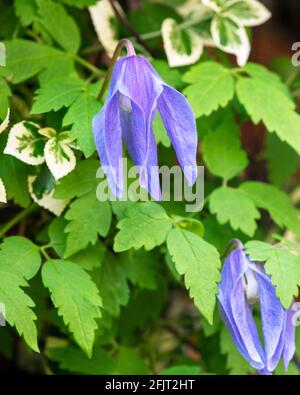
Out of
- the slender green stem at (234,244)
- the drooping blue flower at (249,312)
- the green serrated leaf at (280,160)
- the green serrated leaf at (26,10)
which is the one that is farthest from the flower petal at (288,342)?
the green serrated leaf at (26,10)

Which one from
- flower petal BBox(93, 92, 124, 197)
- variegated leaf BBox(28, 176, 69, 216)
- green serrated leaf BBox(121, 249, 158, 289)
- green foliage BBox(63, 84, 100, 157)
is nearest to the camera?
flower petal BBox(93, 92, 124, 197)

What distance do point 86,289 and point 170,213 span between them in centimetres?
25

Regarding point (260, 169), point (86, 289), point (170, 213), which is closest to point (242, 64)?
point (170, 213)

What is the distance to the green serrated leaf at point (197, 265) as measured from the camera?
1064 millimetres

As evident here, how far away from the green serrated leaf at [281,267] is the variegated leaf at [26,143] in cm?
38

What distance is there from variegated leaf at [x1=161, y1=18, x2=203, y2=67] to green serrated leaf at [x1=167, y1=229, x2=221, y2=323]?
0.43m

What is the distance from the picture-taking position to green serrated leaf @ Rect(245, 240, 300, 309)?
1080mm

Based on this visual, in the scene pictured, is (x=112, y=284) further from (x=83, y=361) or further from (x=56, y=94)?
(x=56, y=94)

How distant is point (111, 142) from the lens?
1.02 m

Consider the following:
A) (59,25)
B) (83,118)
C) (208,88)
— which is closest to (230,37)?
(208,88)

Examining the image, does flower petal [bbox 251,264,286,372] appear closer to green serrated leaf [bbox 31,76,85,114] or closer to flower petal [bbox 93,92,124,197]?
flower petal [bbox 93,92,124,197]

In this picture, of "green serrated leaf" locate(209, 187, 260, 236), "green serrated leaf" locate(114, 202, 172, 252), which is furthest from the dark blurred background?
"green serrated leaf" locate(114, 202, 172, 252)

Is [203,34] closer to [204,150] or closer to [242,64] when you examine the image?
[242,64]
